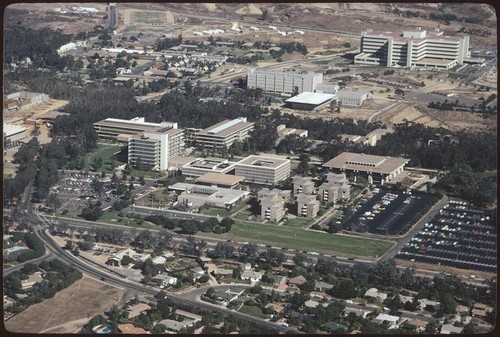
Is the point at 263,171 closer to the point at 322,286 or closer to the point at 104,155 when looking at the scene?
the point at 104,155

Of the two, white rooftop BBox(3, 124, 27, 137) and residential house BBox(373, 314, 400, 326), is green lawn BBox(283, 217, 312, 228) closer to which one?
residential house BBox(373, 314, 400, 326)

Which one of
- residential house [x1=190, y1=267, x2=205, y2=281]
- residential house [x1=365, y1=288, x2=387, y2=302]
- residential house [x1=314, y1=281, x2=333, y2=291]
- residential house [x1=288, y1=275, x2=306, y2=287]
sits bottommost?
residential house [x1=190, y1=267, x2=205, y2=281]

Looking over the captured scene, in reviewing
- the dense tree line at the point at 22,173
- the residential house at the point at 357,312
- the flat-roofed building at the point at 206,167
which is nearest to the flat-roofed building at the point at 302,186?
the flat-roofed building at the point at 206,167

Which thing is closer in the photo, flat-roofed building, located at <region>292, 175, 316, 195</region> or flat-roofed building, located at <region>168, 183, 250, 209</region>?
flat-roofed building, located at <region>168, 183, 250, 209</region>

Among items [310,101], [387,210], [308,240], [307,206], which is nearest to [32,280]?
[308,240]

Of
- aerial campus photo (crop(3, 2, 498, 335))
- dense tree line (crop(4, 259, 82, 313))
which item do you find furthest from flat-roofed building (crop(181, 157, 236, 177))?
dense tree line (crop(4, 259, 82, 313))

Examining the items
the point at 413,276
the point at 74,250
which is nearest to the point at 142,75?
the point at 74,250

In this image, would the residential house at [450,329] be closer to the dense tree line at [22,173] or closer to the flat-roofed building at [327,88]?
the dense tree line at [22,173]
